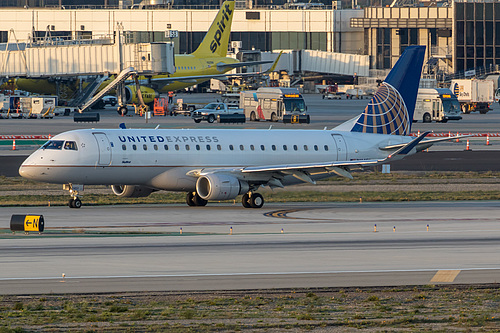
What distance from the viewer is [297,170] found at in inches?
1806

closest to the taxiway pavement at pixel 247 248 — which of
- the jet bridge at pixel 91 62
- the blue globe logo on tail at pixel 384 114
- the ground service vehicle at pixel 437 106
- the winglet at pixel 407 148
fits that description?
the winglet at pixel 407 148

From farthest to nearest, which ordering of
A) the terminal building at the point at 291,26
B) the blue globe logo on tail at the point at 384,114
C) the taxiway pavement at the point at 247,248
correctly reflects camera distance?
1. the terminal building at the point at 291,26
2. the blue globe logo on tail at the point at 384,114
3. the taxiway pavement at the point at 247,248

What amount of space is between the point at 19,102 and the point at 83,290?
9649 centimetres

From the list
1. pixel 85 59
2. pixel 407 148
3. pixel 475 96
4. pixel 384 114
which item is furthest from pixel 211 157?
pixel 475 96

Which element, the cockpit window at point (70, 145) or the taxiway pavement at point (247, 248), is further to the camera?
the cockpit window at point (70, 145)

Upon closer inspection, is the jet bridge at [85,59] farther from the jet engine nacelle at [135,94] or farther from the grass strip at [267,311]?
the grass strip at [267,311]

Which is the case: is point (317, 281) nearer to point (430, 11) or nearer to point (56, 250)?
point (56, 250)

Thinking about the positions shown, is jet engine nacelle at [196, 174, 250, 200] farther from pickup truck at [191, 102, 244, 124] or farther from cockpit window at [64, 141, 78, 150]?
pickup truck at [191, 102, 244, 124]

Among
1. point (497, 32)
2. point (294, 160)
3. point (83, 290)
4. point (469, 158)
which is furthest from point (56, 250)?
point (497, 32)

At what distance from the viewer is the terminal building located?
18300 cm

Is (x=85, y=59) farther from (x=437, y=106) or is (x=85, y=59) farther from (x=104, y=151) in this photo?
(x=104, y=151)

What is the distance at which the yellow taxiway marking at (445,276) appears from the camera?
87.2ft

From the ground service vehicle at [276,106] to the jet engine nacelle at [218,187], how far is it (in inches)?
2513

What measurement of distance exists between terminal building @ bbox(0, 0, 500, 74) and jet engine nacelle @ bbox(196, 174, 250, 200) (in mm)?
138143
